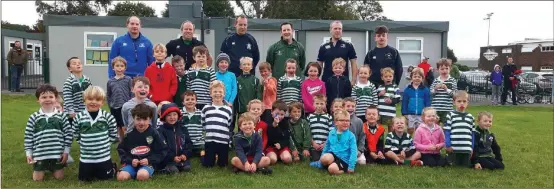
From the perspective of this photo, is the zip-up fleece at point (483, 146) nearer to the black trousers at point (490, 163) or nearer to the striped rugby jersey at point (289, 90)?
the black trousers at point (490, 163)

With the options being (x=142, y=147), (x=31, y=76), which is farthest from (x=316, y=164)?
(x=31, y=76)

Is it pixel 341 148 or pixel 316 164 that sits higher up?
pixel 341 148

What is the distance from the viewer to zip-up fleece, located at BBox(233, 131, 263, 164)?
19.3ft

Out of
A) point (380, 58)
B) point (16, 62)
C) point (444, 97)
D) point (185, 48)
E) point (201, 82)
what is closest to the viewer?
point (201, 82)

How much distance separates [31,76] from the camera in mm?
19984

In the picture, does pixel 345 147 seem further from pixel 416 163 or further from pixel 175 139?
pixel 175 139

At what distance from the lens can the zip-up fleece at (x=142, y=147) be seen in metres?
5.44

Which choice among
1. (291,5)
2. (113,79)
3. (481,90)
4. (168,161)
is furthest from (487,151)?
(291,5)

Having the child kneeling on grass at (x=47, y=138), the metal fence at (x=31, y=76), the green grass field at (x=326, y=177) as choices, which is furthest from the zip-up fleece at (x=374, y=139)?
the metal fence at (x=31, y=76)

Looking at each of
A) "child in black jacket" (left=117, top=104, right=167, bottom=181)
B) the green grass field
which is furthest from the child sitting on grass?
"child in black jacket" (left=117, top=104, right=167, bottom=181)

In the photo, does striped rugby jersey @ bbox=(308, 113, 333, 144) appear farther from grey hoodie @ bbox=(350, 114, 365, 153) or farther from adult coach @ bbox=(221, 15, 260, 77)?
adult coach @ bbox=(221, 15, 260, 77)

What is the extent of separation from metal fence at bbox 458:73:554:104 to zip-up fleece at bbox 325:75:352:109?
13.6 metres

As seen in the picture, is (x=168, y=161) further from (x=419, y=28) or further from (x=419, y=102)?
(x=419, y=28)

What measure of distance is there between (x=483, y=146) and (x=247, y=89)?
3358mm
